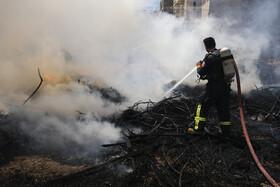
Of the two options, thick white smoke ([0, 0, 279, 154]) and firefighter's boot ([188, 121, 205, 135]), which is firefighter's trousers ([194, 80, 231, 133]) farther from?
thick white smoke ([0, 0, 279, 154])

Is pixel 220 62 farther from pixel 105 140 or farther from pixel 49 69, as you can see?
pixel 49 69

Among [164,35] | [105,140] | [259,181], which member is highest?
[164,35]

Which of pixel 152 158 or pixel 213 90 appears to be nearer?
pixel 152 158

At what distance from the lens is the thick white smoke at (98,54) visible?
14.5ft

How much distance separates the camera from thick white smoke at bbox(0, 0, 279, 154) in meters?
4.43

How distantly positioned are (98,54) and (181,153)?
6231mm

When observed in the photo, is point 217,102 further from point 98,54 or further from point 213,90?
point 98,54

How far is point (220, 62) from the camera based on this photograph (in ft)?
11.1

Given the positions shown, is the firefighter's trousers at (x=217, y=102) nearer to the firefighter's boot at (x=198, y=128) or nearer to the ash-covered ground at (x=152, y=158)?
the firefighter's boot at (x=198, y=128)

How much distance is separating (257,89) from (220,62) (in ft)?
9.57

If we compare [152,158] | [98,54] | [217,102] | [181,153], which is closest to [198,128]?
[217,102]

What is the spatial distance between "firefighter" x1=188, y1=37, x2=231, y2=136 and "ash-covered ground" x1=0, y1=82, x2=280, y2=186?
0.25 metres

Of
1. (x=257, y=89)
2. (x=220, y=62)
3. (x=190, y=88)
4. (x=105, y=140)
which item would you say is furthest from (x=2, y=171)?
(x=257, y=89)

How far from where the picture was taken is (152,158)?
2943mm
